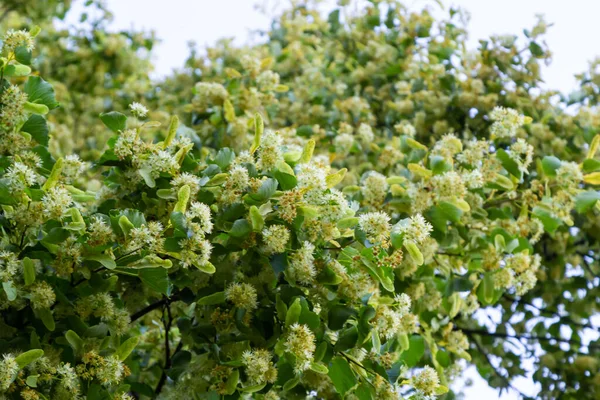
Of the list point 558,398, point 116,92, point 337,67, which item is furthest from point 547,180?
point 116,92

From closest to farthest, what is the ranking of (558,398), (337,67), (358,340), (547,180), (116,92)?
(358,340)
(547,180)
(558,398)
(337,67)
(116,92)

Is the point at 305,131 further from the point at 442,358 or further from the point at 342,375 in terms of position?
the point at 342,375

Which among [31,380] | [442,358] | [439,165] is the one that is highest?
[439,165]

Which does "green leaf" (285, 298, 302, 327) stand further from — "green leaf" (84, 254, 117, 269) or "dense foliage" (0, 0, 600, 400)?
"green leaf" (84, 254, 117, 269)

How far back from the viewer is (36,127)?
5.31ft

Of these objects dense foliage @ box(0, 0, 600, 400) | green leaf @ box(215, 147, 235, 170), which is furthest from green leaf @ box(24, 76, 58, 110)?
green leaf @ box(215, 147, 235, 170)

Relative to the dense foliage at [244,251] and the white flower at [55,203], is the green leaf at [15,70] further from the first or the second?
the white flower at [55,203]

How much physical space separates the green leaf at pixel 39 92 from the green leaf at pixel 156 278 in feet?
1.58

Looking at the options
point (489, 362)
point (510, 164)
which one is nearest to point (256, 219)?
point (510, 164)

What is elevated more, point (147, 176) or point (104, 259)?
point (147, 176)

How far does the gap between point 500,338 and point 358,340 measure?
1.71 meters

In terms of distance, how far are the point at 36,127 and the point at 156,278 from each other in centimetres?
47

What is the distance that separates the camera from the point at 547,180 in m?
1.95

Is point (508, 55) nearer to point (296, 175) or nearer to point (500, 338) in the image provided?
point (500, 338)
